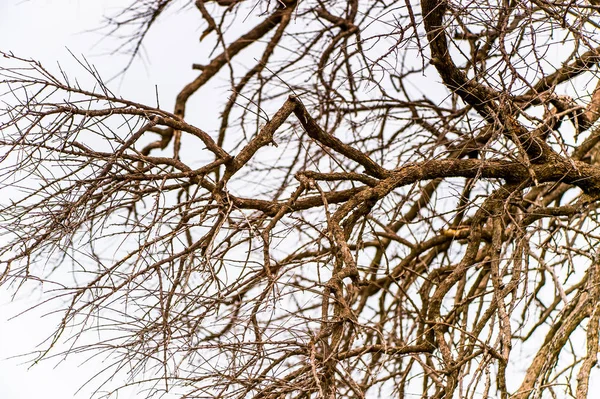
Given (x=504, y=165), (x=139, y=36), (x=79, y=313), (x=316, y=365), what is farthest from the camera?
(x=139, y=36)

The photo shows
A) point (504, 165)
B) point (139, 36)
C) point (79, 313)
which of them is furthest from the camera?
point (139, 36)

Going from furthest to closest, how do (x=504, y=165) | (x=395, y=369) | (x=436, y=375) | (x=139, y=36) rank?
(x=139, y=36) < (x=395, y=369) < (x=504, y=165) < (x=436, y=375)

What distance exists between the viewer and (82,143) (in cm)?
360

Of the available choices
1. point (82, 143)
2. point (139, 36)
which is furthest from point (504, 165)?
point (139, 36)

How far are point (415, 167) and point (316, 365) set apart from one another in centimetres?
130

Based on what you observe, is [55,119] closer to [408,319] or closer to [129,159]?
[129,159]

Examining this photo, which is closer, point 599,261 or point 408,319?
point 599,261

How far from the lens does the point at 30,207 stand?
11.9 feet

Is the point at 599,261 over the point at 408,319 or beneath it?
beneath

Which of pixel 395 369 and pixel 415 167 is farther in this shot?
pixel 395 369

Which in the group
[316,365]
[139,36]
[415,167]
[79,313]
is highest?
[139,36]

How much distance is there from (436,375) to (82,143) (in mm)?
1773

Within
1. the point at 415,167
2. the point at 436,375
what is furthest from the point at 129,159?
the point at 436,375

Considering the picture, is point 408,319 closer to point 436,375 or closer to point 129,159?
point 436,375
